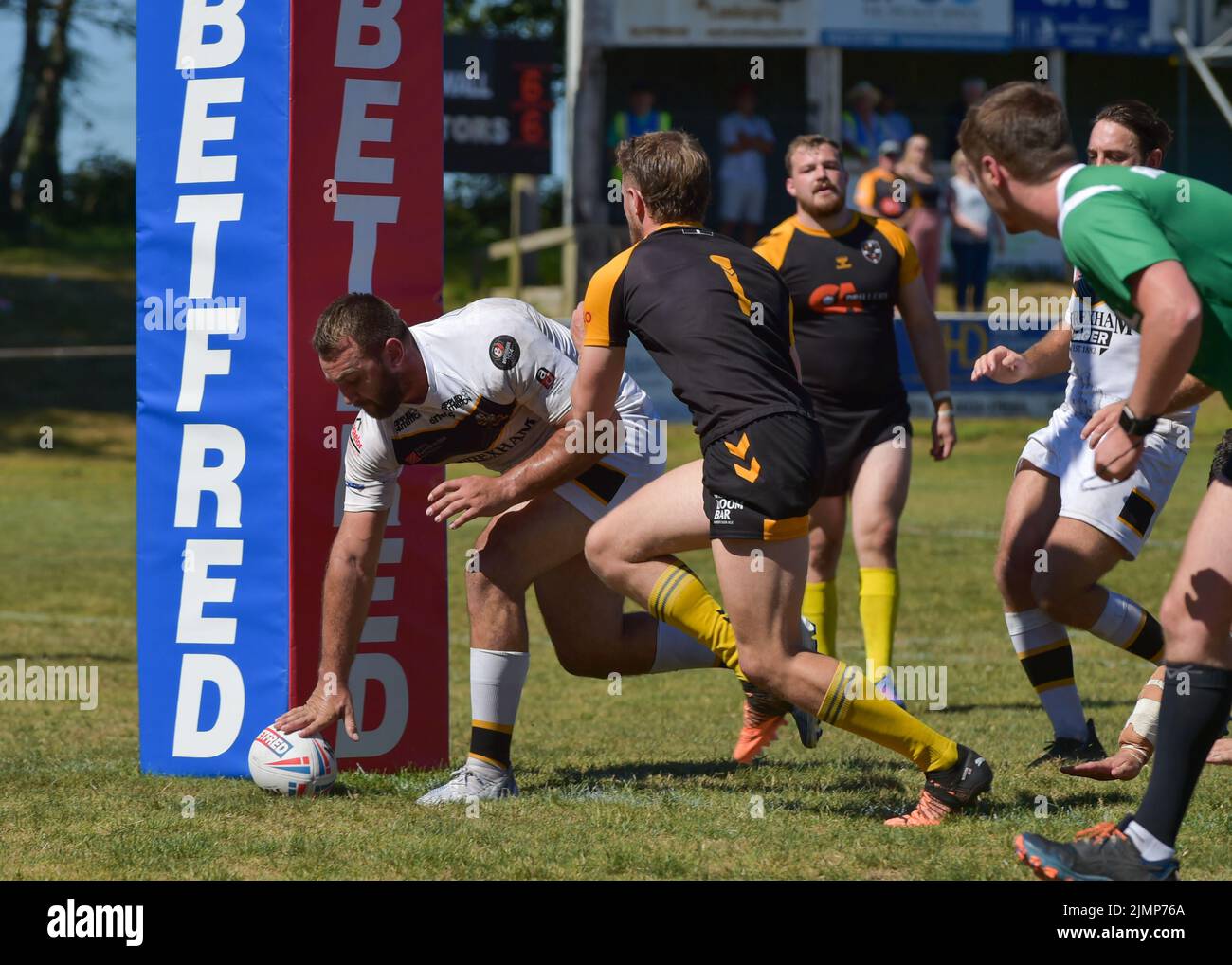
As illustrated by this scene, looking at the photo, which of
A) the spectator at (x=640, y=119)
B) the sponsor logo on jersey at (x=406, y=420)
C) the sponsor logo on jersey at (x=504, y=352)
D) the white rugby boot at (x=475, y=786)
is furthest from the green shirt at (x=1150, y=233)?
the spectator at (x=640, y=119)

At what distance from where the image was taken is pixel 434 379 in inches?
236

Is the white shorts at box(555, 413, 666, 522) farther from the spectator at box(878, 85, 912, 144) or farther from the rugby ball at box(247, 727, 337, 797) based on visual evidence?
the spectator at box(878, 85, 912, 144)

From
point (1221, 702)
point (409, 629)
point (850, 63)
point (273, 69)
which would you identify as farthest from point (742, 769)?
point (850, 63)

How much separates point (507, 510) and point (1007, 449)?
53.5ft

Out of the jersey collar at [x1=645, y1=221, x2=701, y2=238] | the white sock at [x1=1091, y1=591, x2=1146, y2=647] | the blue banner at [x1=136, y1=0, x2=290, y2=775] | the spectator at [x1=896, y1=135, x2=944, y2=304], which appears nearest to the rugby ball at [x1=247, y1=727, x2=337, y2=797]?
the blue banner at [x1=136, y1=0, x2=290, y2=775]

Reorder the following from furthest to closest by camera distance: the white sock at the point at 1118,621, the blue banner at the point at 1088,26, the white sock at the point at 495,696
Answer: the blue banner at the point at 1088,26 → the white sock at the point at 1118,621 → the white sock at the point at 495,696

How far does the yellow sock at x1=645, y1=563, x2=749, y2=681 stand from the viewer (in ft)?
18.9

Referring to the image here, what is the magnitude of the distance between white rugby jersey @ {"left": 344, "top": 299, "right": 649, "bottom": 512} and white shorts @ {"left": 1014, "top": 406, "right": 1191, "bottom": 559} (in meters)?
1.78

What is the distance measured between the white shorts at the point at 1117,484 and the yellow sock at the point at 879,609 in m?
1.97

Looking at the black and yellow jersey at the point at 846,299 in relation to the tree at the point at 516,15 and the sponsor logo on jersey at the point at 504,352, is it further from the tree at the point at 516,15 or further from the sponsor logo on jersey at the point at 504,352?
the tree at the point at 516,15

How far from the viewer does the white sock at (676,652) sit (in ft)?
22.3

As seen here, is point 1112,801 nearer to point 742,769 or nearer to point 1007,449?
point 742,769

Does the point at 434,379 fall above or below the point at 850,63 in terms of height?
below

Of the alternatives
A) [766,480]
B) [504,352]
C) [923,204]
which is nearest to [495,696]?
[504,352]
